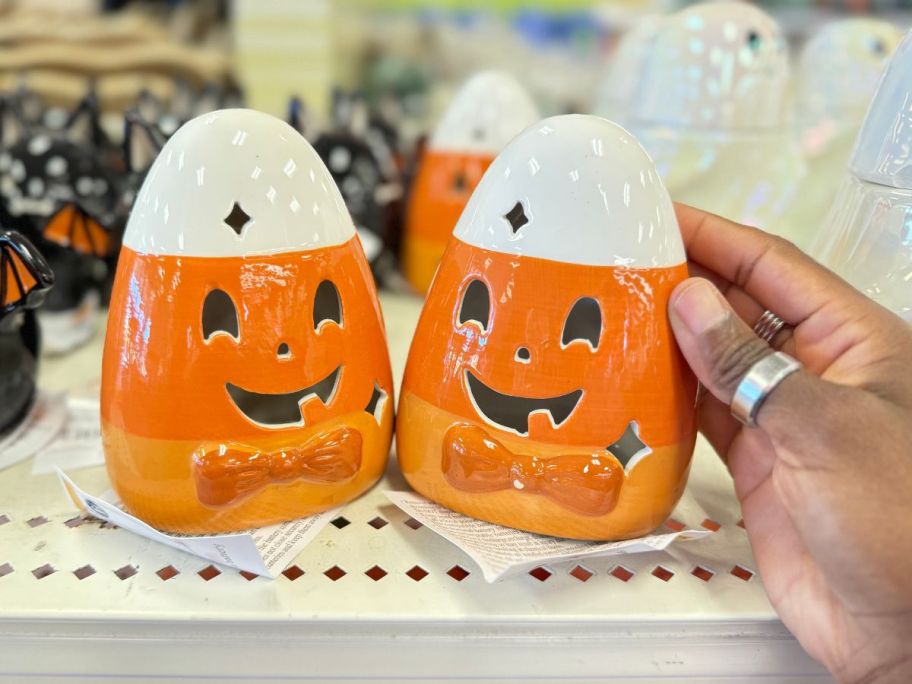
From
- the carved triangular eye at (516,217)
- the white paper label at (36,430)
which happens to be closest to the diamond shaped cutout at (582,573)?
the carved triangular eye at (516,217)

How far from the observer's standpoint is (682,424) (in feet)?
1.72

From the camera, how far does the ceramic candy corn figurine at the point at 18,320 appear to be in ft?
1.87

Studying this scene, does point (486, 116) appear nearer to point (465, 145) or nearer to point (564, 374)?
point (465, 145)

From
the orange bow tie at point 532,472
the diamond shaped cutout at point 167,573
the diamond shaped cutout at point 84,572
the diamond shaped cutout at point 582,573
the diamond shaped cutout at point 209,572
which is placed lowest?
the diamond shaped cutout at point 84,572

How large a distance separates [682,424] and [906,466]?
0.13 metres

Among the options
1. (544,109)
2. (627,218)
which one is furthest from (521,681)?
(544,109)

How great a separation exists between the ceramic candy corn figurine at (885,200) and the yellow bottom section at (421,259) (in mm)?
529

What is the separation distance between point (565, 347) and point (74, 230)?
602 millimetres

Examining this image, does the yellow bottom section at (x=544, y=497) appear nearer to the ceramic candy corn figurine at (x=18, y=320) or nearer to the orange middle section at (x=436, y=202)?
the ceramic candy corn figurine at (x=18, y=320)

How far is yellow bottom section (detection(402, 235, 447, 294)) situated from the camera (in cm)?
104

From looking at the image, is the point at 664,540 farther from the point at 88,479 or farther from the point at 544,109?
the point at 544,109

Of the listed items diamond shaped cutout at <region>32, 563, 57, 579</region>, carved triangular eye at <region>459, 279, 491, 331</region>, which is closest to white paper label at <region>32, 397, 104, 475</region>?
diamond shaped cutout at <region>32, 563, 57, 579</region>

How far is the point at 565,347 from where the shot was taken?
0.51 meters

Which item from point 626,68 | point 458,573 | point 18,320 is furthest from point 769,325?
point 626,68
